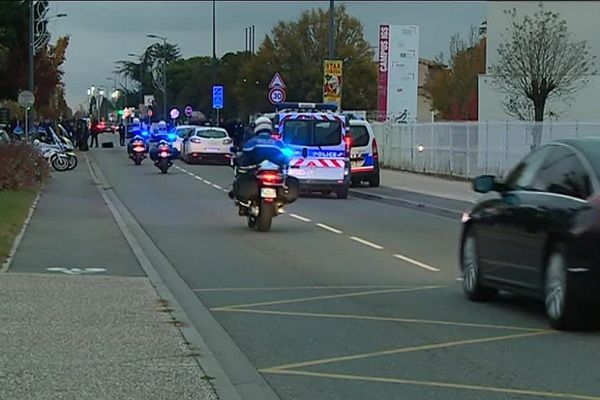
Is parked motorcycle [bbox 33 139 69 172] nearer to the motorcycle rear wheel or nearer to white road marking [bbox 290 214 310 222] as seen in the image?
white road marking [bbox 290 214 310 222]

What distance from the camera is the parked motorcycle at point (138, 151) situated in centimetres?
4975

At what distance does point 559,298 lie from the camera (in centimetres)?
1073

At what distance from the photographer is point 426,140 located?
4312cm

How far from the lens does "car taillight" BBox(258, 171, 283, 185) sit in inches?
810

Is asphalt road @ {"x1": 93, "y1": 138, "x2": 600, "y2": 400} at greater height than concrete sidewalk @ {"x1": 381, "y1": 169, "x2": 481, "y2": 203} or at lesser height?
greater

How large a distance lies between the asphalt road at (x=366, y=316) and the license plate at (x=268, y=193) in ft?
2.16

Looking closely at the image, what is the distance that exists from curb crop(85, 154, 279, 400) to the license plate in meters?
2.15

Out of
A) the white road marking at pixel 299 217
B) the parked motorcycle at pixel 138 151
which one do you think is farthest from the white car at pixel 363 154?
the parked motorcycle at pixel 138 151

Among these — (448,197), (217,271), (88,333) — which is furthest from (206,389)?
(448,197)

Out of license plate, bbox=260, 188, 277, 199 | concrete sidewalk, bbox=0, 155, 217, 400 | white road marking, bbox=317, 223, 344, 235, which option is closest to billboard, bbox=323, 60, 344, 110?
white road marking, bbox=317, 223, 344, 235

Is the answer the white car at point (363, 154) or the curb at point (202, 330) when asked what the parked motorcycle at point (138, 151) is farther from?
the curb at point (202, 330)

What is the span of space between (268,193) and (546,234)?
10.0 metres

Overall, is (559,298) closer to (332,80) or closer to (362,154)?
(362,154)

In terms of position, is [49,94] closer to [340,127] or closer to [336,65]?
[336,65]
